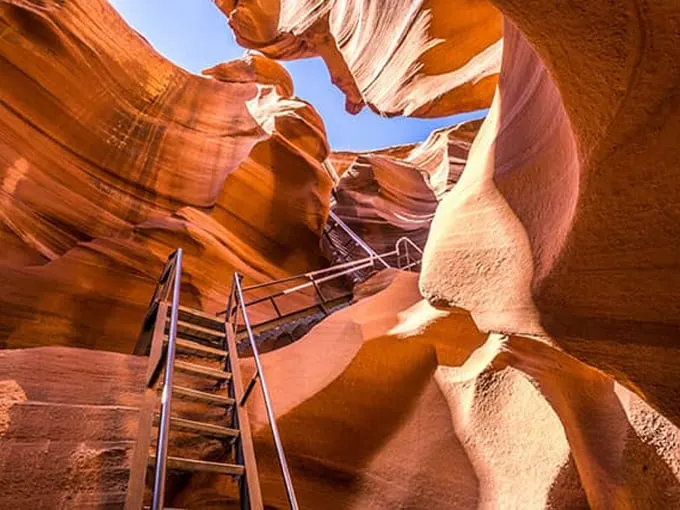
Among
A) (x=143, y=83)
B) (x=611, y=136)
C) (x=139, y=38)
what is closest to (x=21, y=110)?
(x=143, y=83)

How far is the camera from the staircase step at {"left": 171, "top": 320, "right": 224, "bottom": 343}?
16.3 feet

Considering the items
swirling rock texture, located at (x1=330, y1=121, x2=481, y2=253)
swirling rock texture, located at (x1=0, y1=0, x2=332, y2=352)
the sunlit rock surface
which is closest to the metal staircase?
swirling rock texture, located at (x1=0, y1=0, x2=332, y2=352)

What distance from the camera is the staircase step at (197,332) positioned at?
4.95 m

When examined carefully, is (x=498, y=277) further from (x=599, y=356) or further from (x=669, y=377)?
(x=669, y=377)

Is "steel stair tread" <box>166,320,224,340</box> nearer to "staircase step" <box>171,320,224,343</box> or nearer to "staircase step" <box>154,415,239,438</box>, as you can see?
"staircase step" <box>171,320,224,343</box>

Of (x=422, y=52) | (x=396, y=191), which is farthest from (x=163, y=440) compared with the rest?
(x=396, y=191)

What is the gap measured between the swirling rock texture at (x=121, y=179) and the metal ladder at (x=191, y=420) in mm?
2659

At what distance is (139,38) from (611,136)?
38.3 feet

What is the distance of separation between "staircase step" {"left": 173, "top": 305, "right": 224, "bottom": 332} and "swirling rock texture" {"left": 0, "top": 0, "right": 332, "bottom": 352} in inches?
117

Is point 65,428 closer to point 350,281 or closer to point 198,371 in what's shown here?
point 198,371

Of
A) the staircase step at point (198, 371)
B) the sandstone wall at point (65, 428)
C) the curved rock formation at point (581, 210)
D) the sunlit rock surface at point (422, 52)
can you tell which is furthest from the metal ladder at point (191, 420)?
the sunlit rock surface at point (422, 52)

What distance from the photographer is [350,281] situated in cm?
1234

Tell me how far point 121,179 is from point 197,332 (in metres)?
5.97

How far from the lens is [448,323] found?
5.11 metres
